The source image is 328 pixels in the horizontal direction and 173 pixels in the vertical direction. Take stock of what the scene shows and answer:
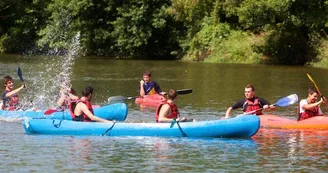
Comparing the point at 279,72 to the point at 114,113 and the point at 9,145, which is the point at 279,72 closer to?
the point at 114,113

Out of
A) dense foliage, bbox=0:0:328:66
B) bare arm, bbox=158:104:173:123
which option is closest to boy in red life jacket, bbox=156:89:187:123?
bare arm, bbox=158:104:173:123

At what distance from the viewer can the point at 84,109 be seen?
568 inches

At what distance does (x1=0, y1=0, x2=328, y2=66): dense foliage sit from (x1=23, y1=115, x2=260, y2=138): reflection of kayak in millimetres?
21185

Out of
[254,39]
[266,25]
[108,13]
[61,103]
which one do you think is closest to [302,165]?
[61,103]

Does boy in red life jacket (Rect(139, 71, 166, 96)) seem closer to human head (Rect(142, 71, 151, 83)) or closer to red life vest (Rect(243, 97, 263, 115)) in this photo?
human head (Rect(142, 71, 151, 83))

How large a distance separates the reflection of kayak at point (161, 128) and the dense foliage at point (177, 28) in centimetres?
2119

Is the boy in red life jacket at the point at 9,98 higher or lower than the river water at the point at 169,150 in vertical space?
higher

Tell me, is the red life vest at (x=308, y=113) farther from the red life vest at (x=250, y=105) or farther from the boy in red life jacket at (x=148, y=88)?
the boy in red life jacket at (x=148, y=88)

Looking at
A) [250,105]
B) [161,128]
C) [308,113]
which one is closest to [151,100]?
[250,105]

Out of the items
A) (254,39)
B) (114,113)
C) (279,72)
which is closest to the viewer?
(114,113)

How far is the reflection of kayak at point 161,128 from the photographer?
46.1 ft

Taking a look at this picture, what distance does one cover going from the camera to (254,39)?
39.9 meters

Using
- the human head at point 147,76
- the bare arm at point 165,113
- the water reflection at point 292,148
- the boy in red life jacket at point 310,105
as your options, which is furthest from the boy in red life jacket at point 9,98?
the boy in red life jacket at point 310,105

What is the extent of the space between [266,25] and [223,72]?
16.5ft
